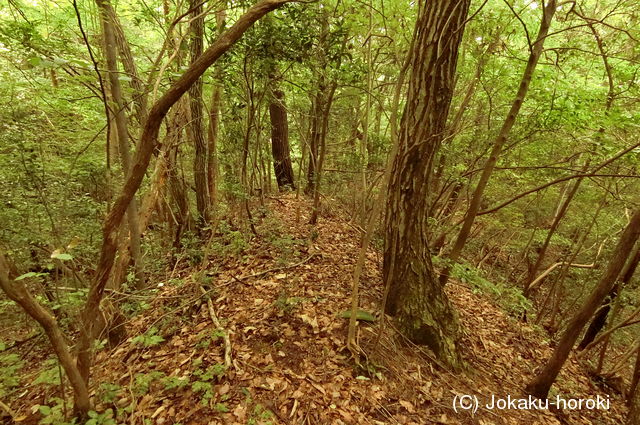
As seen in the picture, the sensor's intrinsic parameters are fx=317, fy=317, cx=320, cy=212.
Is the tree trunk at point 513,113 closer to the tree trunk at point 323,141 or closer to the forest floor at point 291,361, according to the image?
the forest floor at point 291,361

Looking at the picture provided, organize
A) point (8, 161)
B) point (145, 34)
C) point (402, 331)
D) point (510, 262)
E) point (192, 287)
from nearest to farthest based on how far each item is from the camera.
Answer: point (402, 331) → point (192, 287) → point (8, 161) → point (145, 34) → point (510, 262)

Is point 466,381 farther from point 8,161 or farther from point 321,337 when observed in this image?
point 8,161

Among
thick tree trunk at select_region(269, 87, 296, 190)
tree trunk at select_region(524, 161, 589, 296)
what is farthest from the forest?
thick tree trunk at select_region(269, 87, 296, 190)

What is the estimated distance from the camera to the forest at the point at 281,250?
282 centimetres

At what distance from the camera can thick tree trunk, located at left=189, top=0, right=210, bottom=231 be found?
518 cm

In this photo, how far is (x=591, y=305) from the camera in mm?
3795

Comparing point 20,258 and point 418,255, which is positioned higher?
point 418,255

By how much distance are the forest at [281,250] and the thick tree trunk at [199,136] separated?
0.04 m

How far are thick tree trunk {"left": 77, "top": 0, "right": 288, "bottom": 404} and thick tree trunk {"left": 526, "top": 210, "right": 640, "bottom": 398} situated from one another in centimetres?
432

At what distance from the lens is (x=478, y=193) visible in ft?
13.6

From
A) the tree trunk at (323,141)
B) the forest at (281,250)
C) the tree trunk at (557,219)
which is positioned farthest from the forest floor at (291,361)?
the tree trunk at (557,219)

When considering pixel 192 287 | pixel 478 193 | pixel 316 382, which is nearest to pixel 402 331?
pixel 316 382

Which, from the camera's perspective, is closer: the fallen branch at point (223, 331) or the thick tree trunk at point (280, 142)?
the fallen branch at point (223, 331)

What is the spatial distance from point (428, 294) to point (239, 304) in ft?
8.01
